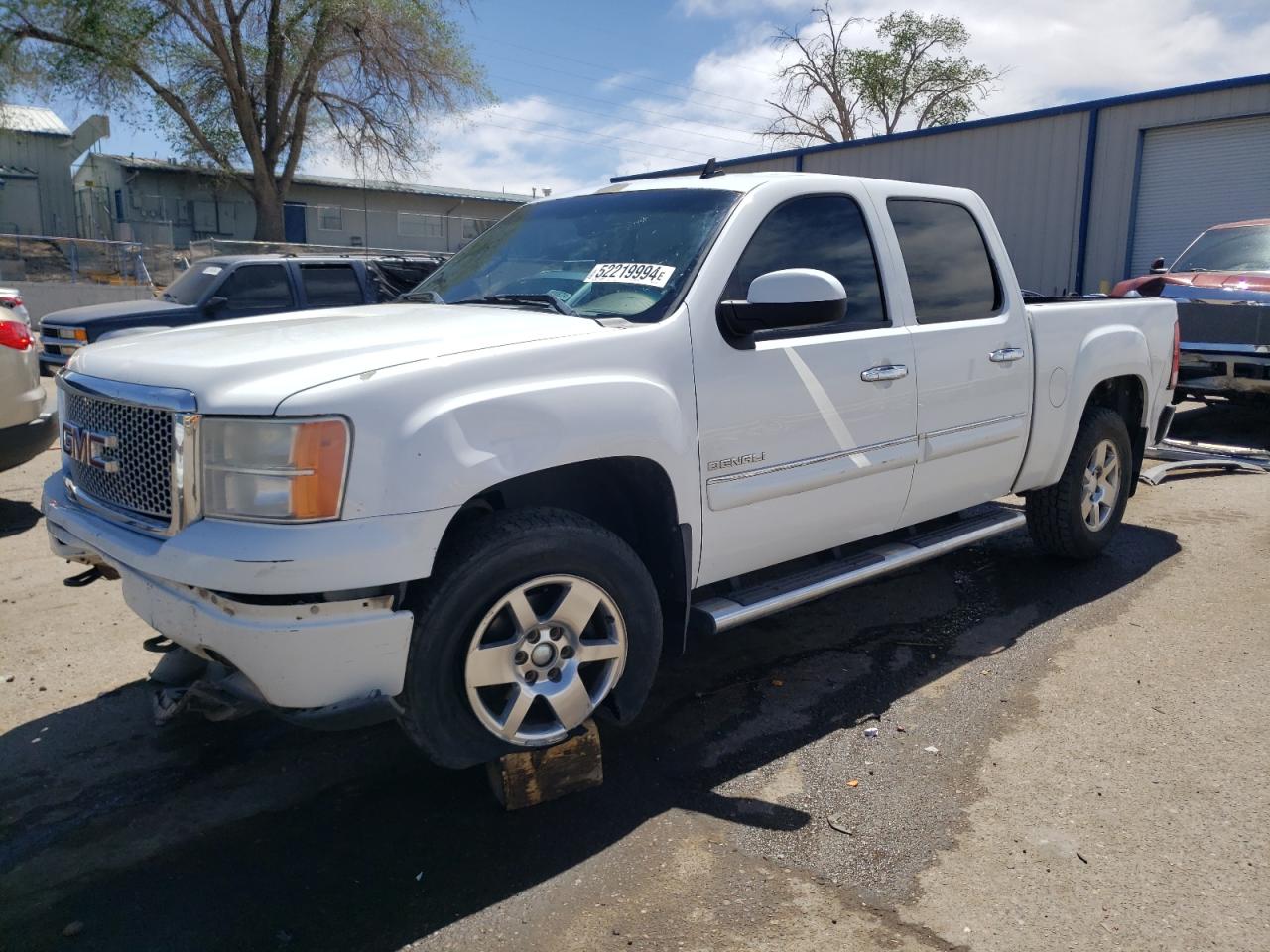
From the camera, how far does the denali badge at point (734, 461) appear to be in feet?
11.4

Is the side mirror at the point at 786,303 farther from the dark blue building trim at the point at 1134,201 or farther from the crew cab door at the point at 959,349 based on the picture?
the dark blue building trim at the point at 1134,201

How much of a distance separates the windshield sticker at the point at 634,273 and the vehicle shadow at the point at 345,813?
1653 millimetres

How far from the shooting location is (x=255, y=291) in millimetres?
11531

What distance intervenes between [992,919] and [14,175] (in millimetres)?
44573

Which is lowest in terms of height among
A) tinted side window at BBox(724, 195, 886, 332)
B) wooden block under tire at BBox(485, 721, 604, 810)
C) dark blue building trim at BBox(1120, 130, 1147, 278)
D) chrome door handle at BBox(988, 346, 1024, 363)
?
wooden block under tire at BBox(485, 721, 604, 810)

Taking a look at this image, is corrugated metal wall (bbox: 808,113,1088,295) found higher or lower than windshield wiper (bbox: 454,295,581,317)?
higher

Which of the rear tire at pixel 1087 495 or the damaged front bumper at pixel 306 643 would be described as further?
the rear tire at pixel 1087 495

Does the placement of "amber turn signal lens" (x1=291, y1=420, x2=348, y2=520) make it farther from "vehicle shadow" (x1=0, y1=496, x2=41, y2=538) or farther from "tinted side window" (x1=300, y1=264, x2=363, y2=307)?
"tinted side window" (x1=300, y1=264, x2=363, y2=307)

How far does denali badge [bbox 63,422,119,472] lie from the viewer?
10.1 feet

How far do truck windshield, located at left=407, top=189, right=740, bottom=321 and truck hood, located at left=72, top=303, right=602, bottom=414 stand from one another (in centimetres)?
21

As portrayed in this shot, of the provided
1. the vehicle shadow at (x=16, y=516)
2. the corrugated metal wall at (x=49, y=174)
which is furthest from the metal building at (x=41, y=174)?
the vehicle shadow at (x=16, y=516)

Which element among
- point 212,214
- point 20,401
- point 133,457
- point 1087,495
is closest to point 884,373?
point 1087,495

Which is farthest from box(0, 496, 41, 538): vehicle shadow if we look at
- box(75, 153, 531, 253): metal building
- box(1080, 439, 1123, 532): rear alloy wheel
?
box(75, 153, 531, 253): metal building

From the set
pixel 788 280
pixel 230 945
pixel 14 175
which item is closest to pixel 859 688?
pixel 788 280
